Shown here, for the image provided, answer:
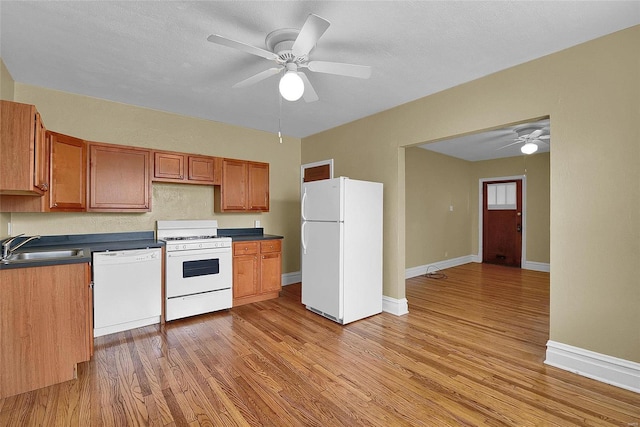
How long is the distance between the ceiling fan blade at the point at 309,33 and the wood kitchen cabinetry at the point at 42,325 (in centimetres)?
233

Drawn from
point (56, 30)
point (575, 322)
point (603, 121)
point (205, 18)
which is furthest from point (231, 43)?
point (575, 322)

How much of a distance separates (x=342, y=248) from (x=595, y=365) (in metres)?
2.28

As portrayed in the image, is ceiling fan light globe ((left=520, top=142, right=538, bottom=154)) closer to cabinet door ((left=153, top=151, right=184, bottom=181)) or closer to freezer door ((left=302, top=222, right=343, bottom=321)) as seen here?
freezer door ((left=302, top=222, right=343, bottom=321))

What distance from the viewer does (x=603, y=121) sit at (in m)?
2.20

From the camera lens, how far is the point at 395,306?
3.66m

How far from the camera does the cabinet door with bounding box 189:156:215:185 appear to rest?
388cm

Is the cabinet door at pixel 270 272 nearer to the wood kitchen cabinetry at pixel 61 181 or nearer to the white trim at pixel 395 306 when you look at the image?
the white trim at pixel 395 306

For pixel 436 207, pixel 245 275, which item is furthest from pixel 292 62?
pixel 436 207

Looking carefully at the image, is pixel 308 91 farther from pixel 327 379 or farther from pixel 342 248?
pixel 327 379

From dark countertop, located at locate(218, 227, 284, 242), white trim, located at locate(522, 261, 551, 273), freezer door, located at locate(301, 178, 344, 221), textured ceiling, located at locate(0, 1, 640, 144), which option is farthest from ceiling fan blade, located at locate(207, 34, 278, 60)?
white trim, located at locate(522, 261, 551, 273)

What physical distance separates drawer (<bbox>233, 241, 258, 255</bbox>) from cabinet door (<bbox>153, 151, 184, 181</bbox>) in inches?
45.1

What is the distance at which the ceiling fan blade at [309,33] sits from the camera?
64.0 inches

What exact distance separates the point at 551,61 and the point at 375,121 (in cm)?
193

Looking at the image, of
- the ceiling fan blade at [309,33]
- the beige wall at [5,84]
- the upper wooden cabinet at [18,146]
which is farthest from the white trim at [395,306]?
the beige wall at [5,84]
